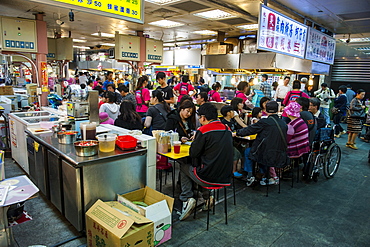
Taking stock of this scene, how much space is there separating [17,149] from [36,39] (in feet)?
9.96

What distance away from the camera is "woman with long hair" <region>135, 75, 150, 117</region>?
6445 millimetres

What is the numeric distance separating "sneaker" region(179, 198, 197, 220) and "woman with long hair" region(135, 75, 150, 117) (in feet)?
11.6

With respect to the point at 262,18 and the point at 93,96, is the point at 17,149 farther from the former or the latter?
the point at 262,18

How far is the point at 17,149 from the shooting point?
490 centimetres

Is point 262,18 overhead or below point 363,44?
below

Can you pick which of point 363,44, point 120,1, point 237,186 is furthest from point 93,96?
point 363,44

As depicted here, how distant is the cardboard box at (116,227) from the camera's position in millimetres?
2350

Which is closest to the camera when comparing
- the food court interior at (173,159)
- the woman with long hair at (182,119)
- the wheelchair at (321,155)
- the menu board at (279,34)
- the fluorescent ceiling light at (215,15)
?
the food court interior at (173,159)

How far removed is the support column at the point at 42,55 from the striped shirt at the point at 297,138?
19.7 ft

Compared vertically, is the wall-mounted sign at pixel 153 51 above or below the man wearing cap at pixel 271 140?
above

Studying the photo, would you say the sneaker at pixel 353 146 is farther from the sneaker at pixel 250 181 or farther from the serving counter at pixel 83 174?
the serving counter at pixel 83 174

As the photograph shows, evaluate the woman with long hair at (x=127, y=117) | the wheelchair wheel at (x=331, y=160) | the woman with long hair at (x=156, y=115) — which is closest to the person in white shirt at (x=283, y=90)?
the wheelchair wheel at (x=331, y=160)

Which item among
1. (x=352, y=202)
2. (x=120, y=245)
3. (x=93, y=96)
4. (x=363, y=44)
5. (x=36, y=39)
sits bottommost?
(x=352, y=202)

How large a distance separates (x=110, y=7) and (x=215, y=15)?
A: 437 cm
